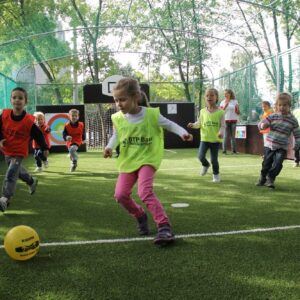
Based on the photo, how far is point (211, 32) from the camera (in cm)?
2570

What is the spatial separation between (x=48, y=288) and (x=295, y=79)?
32.1 ft

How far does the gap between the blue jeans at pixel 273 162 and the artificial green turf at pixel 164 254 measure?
1.77 feet

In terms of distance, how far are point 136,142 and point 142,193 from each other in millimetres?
509

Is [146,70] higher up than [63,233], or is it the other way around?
[146,70]

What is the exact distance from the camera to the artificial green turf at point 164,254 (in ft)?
8.77

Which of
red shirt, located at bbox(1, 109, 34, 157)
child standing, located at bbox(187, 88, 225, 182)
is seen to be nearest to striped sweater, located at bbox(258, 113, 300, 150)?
child standing, located at bbox(187, 88, 225, 182)

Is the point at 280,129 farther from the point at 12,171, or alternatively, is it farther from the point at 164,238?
the point at 12,171

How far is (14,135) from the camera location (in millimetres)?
5430

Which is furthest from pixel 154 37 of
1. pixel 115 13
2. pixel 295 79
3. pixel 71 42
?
pixel 295 79

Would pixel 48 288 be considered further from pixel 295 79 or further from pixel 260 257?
pixel 295 79

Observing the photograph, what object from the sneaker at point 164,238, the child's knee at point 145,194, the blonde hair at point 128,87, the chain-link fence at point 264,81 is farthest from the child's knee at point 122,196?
the chain-link fence at point 264,81

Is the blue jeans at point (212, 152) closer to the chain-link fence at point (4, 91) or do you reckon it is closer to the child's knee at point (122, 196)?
the child's knee at point (122, 196)

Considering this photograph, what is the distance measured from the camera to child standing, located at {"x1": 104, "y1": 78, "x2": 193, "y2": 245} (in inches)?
154

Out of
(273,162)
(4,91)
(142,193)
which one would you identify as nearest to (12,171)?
(142,193)
